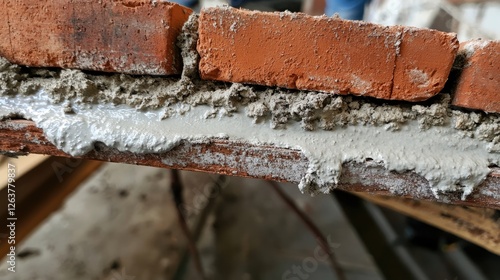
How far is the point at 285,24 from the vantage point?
0.63 meters

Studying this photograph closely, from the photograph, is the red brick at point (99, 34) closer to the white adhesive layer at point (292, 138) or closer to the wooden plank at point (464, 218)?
the white adhesive layer at point (292, 138)

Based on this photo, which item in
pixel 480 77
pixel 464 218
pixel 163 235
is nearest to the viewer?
pixel 480 77

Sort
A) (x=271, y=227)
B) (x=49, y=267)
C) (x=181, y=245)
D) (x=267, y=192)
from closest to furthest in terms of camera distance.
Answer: (x=49, y=267)
(x=181, y=245)
(x=271, y=227)
(x=267, y=192)

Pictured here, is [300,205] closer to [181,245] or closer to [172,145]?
[181,245]

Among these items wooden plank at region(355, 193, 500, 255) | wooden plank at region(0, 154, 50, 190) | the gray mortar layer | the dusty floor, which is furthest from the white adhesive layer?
the dusty floor

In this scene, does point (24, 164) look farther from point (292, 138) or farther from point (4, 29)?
point (292, 138)

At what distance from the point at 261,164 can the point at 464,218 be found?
2.05ft

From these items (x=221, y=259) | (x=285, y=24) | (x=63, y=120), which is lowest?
(x=221, y=259)

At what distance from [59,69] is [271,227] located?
2.33 metres

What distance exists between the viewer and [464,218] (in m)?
0.96

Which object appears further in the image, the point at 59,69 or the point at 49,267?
the point at 49,267

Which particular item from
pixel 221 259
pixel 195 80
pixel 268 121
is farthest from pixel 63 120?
pixel 221 259

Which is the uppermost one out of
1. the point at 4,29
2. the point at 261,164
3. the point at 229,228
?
the point at 4,29

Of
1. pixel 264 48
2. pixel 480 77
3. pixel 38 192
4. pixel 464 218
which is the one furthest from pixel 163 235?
pixel 480 77
